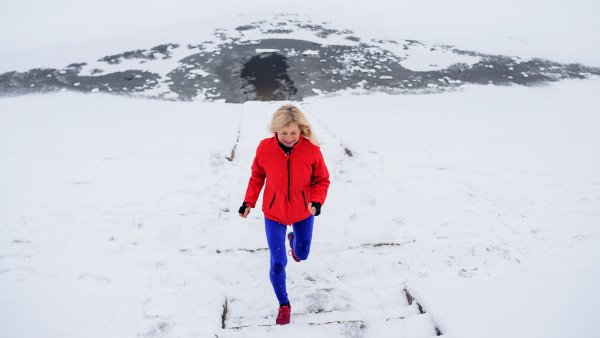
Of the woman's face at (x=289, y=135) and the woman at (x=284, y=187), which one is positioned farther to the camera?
the woman at (x=284, y=187)

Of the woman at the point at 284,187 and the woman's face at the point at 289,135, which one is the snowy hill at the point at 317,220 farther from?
the woman's face at the point at 289,135

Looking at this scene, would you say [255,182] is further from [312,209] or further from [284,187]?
[312,209]

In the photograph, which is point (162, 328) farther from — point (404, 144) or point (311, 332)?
point (404, 144)

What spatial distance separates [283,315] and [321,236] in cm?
114

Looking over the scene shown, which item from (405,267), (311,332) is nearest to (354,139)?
(405,267)

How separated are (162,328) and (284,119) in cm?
194

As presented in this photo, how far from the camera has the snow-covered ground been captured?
7.50ft

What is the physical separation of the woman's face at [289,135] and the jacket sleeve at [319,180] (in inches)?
9.4

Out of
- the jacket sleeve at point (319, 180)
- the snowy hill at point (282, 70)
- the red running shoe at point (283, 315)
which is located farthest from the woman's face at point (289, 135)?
the snowy hill at point (282, 70)

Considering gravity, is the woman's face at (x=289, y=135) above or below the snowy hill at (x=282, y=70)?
above

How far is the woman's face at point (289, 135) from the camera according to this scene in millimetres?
2184

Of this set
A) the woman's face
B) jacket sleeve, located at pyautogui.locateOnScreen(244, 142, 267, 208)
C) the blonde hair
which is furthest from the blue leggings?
the blonde hair

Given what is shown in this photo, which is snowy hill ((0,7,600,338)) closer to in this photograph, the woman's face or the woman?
the woman

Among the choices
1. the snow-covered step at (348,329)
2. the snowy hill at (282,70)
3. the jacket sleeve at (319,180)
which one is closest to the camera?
the snow-covered step at (348,329)
